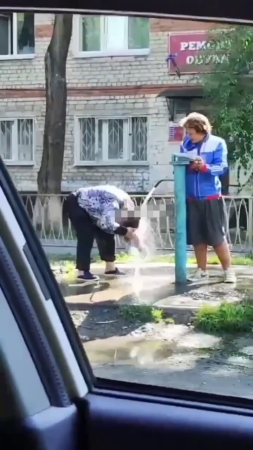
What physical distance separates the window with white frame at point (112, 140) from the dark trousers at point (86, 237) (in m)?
0.12

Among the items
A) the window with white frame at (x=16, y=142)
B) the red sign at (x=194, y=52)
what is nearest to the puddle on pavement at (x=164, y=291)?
the window with white frame at (x=16, y=142)

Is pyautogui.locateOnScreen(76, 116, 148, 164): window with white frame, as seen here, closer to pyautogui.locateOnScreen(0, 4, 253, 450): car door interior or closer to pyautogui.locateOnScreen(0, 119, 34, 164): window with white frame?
pyautogui.locateOnScreen(0, 119, 34, 164): window with white frame

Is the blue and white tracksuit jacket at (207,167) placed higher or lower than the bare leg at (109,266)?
higher

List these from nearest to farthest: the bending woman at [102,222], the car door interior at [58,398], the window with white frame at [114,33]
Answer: the car door interior at [58,398] < the window with white frame at [114,33] < the bending woman at [102,222]

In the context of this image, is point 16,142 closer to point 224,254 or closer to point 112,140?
point 112,140

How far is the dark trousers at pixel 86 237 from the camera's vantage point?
150 cm

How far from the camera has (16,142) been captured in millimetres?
1449

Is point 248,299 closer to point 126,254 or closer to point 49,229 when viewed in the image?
point 126,254

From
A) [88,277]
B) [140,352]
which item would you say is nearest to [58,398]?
[140,352]

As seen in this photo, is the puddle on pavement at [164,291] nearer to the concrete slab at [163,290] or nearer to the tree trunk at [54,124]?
the concrete slab at [163,290]

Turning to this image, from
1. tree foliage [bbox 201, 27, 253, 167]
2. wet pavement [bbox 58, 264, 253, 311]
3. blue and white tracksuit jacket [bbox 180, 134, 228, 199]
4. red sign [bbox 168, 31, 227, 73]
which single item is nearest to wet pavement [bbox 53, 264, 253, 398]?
wet pavement [bbox 58, 264, 253, 311]

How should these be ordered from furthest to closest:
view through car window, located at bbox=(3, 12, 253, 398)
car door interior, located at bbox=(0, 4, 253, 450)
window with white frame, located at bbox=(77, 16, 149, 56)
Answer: view through car window, located at bbox=(3, 12, 253, 398) → window with white frame, located at bbox=(77, 16, 149, 56) → car door interior, located at bbox=(0, 4, 253, 450)

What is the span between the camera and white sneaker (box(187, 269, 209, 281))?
1.53 meters

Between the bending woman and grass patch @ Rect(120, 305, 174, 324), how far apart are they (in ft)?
0.27
